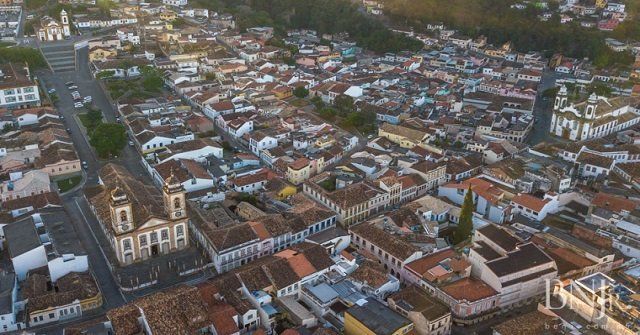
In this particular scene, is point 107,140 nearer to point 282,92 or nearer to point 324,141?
point 324,141

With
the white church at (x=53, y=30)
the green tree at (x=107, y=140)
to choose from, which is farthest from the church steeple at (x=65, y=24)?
the green tree at (x=107, y=140)

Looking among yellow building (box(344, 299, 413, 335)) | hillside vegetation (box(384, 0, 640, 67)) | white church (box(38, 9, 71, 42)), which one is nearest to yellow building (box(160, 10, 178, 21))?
white church (box(38, 9, 71, 42))

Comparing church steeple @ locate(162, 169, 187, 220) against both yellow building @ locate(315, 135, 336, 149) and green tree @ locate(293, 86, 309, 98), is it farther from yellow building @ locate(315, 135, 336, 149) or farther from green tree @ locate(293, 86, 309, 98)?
green tree @ locate(293, 86, 309, 98)

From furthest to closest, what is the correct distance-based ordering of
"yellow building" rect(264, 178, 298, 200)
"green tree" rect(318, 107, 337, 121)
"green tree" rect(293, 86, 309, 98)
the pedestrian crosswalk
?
the pedestrian crosswalk < "green tree" rect(293, 86, 309, 98) < "green tree" rect(318, 107, 337, 121) < "yellow building" rect(264, 178, 298, 200)

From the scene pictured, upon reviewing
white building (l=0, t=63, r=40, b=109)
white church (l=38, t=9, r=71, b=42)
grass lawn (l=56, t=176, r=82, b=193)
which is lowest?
grass lawn (l=56, t=176, r=82, b=193)

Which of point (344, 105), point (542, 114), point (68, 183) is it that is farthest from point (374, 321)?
point (542, 114)

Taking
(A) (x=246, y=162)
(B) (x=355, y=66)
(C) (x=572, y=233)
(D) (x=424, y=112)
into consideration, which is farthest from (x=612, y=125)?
(A) (x=246, y=162)

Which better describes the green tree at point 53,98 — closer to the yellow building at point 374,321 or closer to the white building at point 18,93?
the white building at point 18,93
